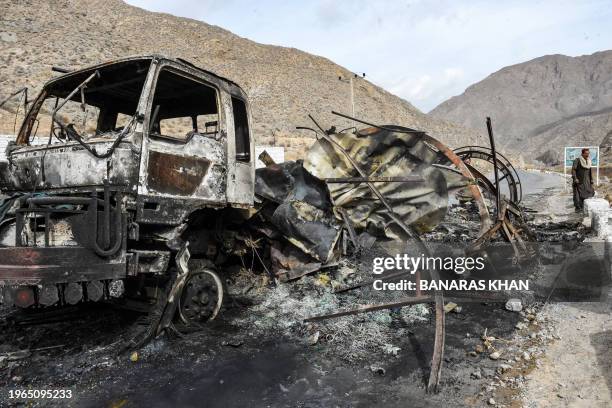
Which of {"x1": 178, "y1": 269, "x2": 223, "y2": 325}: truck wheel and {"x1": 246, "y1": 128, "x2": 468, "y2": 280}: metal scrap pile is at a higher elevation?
{"x1": 246, "y1": 128, "x2": 468, "y2": 280}: metal scrap pile

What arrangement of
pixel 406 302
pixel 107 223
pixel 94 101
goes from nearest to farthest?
pixel 107 223 → pixel 406 302 → pixel 94 101

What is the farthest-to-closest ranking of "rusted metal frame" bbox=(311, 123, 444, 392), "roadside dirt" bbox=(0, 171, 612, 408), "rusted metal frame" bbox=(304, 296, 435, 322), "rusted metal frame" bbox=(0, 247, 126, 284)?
"rusted metal frame" bbox=(304, 296, 435, 322)
"rusted metal frame" bbox=(311, 123, 444, 392)
"roadside dirt" bbox=(0, 171, 612, 408)
"rusted metal frame" bbox=(0, 247, 126, 284)

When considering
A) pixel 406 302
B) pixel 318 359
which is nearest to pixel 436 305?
pixel 406 302

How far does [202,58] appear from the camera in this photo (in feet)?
155

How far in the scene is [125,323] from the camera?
14.7 ft

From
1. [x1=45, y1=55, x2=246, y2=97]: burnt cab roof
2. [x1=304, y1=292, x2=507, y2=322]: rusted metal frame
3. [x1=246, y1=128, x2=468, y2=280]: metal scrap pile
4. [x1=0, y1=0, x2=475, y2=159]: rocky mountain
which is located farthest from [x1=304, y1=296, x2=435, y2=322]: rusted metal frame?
[x1=0, y1=0, x2=475, y2=159]: rocky mountain

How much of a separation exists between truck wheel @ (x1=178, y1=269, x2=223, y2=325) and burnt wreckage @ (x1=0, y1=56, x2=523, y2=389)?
14mm

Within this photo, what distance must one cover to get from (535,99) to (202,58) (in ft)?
552

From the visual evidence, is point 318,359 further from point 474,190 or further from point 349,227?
point 474,190

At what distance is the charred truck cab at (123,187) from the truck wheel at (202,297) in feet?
0.05

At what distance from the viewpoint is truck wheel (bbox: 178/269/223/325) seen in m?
4.36

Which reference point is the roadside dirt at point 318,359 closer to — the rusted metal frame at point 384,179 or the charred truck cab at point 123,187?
the charred truck cab at point 123,187

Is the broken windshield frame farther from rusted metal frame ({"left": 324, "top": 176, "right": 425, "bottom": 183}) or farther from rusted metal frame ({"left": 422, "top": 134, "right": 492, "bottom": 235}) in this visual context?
rusted metal frame ({"left": 422, "top": 134, "right": 492, "bottom": 235})

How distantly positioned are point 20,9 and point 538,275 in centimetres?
4201
